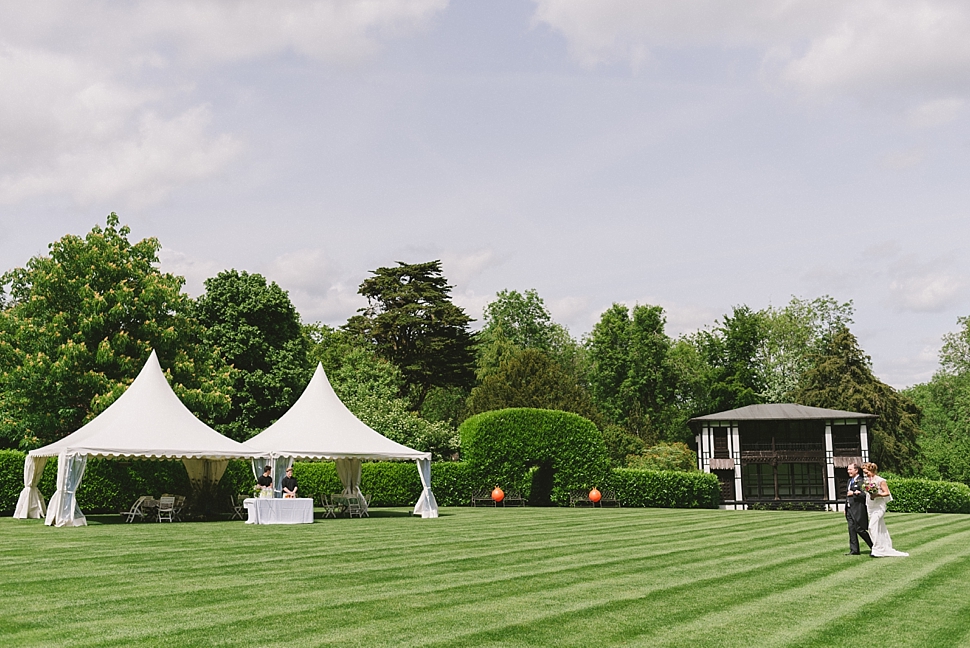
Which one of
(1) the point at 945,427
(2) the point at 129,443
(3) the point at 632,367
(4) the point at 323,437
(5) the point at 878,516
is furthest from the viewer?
(1) the point at 945,427

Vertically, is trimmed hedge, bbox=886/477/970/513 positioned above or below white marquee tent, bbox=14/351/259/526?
below

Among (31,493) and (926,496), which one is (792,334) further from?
(31,493)

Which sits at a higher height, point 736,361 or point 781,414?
point 736,361

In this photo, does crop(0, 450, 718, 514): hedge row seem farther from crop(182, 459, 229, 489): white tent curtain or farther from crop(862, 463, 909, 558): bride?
crop(862, 463, 909, 558): bride

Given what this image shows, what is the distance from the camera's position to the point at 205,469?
2584 cm

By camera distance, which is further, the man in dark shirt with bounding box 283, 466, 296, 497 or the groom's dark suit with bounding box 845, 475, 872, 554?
the man in dark shirt with bounding box 283, 466, 296, 497

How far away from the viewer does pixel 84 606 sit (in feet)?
25.4

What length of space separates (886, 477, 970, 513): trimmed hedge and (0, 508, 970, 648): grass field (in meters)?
16.2

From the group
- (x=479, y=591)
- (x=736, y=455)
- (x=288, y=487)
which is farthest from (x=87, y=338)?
(x=736, y=455)

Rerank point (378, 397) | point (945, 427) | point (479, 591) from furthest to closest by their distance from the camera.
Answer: point (945, 427) → point (378, 397) → point (479, 591)

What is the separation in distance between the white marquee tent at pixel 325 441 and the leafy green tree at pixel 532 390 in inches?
708

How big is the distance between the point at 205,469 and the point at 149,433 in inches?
180

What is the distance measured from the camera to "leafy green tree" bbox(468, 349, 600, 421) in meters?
43.5

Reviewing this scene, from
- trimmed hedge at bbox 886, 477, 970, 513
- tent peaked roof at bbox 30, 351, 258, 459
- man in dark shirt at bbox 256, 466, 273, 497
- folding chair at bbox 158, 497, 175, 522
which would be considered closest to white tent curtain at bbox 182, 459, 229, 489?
tent peaked roof at bbox 30, 351, 258, 459
